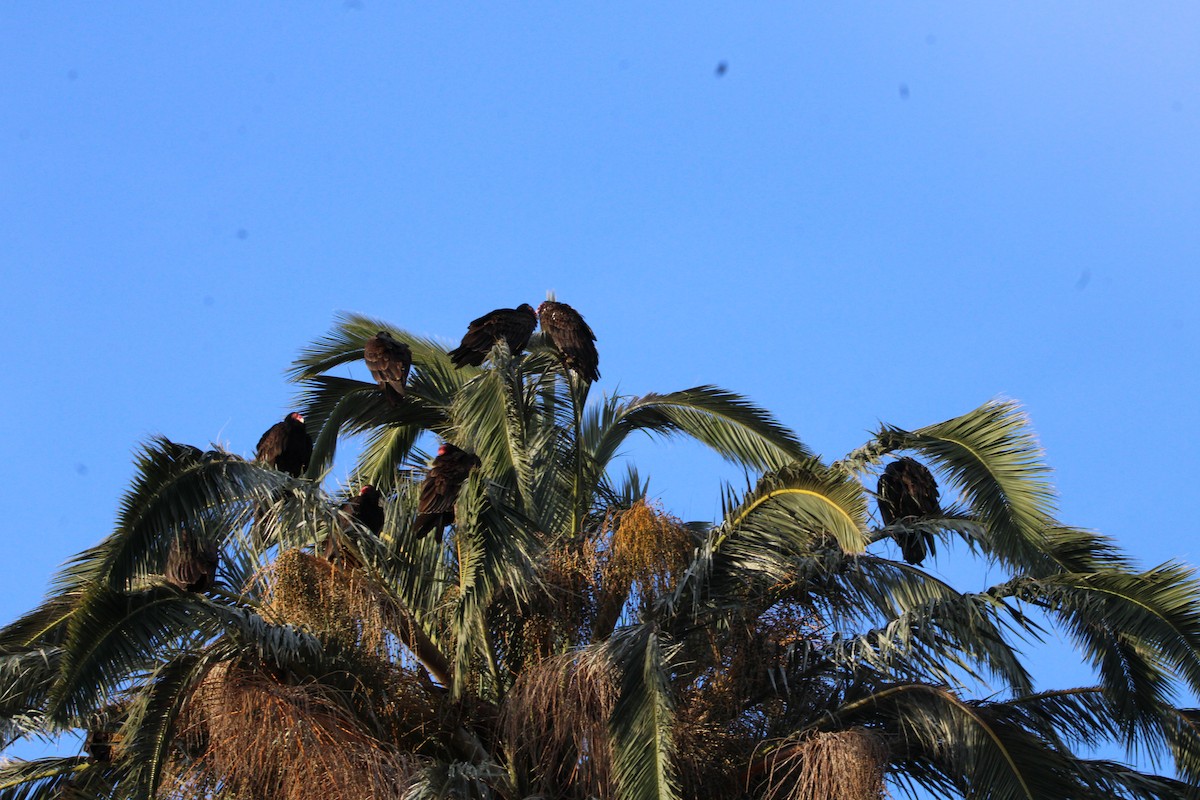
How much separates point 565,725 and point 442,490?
1.76m

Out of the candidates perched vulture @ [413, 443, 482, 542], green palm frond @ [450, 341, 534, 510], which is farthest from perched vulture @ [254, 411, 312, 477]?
perched vulture @ [413, 443, 482, 542]

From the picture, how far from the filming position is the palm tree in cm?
945

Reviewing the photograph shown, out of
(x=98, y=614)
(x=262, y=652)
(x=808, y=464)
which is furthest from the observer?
(x=808, y=464)

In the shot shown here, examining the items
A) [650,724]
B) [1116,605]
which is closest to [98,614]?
[650,724]

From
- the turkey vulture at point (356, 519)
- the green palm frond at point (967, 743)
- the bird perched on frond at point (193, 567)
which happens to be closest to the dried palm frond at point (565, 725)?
the turkey vulture at point (356, 519)

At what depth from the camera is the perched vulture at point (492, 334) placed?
40.4ft

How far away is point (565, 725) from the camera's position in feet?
32.3

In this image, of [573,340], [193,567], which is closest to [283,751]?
[193,567]

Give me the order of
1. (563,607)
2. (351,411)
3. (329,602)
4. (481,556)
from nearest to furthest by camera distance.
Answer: (481,556) < (329,602) < (563,607) < (351,411)

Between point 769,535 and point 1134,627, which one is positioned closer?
point 1134,627

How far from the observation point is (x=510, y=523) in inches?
411

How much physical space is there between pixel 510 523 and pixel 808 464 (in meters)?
1.98

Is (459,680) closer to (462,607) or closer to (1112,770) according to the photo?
(462,607)

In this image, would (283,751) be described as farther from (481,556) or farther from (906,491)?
(906,491)
